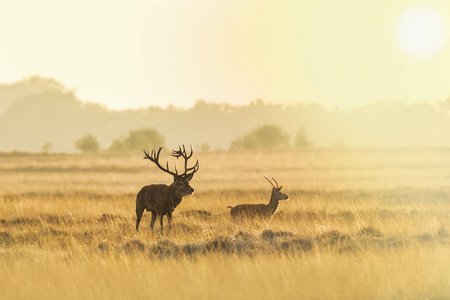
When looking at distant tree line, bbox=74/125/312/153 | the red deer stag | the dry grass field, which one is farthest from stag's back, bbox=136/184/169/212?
distant tree line, bbox=74/125/312/153

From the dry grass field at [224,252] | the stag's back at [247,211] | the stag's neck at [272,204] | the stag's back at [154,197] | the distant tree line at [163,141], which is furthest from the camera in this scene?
the distant tree line at [163,141]

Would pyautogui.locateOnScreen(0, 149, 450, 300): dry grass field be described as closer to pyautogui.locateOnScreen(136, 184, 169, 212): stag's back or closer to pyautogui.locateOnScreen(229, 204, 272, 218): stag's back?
pyautogui.locateOnScreen(229, 204, 272, 218): stag's back

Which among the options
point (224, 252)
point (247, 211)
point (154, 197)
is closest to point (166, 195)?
point (154, 197)

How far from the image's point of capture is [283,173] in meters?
49.0

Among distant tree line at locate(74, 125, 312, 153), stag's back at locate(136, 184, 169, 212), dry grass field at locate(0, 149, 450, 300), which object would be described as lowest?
dry grass field at locate(0, 149, 450, 300)

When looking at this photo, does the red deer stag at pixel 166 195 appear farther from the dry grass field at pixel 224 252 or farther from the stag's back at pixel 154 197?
the dry grass field at pixel 224 252

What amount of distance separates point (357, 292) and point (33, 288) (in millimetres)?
4884

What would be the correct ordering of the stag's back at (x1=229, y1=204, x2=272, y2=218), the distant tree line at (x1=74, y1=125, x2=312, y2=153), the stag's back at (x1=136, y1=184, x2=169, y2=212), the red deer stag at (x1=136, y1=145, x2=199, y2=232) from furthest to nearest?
1. the distant tree line at (x1=74, y1=125, x2=312, y2=153)
2. the stag's back at (x1=229, y1=204, x2=272, y2=218)
3. the stag's back at (x1=136, y1=184, x2=169, y2=212)
4. the red deer stag at (x1=136, y1=145, x2=199, y2=232)

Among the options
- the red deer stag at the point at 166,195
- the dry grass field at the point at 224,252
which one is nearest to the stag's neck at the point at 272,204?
the dry grass field at the point at 224,252

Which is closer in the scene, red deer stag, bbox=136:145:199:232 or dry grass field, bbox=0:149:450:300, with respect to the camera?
dry grass field, bbox=0:149:450:300

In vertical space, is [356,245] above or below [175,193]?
below

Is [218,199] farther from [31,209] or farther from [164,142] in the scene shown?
[164,142]

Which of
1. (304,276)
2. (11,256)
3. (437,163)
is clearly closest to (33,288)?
(11,256)

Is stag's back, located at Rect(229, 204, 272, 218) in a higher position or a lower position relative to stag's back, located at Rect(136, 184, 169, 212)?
lower
